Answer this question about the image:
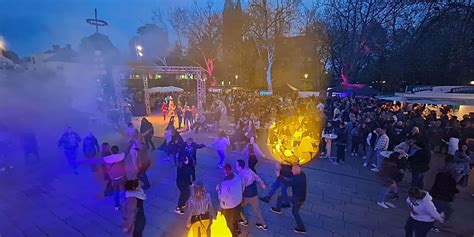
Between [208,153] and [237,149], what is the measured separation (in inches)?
49.4

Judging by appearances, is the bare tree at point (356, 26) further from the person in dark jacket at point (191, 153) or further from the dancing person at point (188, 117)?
the person in dark jacket at point (191, 153)

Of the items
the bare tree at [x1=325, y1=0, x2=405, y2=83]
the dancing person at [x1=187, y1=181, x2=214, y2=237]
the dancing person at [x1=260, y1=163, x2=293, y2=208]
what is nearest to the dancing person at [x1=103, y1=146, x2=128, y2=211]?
the dancing person at [x1=187, y1=181, x2=214, y2=237]

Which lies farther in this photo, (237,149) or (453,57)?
(237,149)

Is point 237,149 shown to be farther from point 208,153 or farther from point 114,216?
point 114,216

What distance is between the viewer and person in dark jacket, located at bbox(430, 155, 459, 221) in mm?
4645

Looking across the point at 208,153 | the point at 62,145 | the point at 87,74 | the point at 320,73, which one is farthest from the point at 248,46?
the point at 62,145

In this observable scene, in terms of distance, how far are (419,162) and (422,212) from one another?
2.69m

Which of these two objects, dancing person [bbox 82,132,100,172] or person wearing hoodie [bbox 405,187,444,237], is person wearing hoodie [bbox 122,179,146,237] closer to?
person wearing hoodie [bbox 405,187,444,237]

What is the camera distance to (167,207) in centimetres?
588

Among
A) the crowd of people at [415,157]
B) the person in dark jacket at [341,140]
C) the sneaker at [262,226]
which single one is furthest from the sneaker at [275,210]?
the person in dark jacket at [341,140]

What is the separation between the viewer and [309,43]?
3238cm

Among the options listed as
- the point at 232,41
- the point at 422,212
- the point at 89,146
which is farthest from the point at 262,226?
the point at 232,41

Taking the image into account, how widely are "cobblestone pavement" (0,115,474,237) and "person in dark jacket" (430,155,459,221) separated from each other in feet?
1.97

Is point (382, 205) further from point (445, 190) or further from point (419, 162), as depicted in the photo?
point (445, 190)
